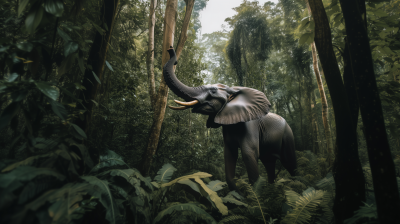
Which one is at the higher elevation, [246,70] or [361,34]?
[246,70]

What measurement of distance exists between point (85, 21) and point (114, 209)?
2569 mm

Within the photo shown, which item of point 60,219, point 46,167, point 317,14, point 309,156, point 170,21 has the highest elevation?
point 170,21

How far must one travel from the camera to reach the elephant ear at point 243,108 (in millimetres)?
3582

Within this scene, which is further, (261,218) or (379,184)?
(261,218)

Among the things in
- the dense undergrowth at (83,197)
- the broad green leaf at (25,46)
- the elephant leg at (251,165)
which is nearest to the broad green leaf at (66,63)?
the broad green leaf at (25,46)

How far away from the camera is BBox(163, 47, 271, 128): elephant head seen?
3457 millimetres

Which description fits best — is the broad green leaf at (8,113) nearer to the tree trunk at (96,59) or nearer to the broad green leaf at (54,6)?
the broad green leaf at (54,6)

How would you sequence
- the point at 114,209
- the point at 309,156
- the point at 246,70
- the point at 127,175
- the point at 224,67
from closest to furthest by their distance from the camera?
the point at 114,209, the point at 127,175, the point at 309,156, the point at 246,70, the point at 224,67

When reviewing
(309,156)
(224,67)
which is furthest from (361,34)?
(224,67)

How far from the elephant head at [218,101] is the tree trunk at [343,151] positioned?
188cm

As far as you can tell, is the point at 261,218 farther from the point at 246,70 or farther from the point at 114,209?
the point at 246,70

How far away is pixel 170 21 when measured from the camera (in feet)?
14.7

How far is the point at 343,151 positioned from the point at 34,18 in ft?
8.61

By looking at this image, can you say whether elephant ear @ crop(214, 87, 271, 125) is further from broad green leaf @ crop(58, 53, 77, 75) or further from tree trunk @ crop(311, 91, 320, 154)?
tree trunk @ crop(311, 91, 320, 154)
